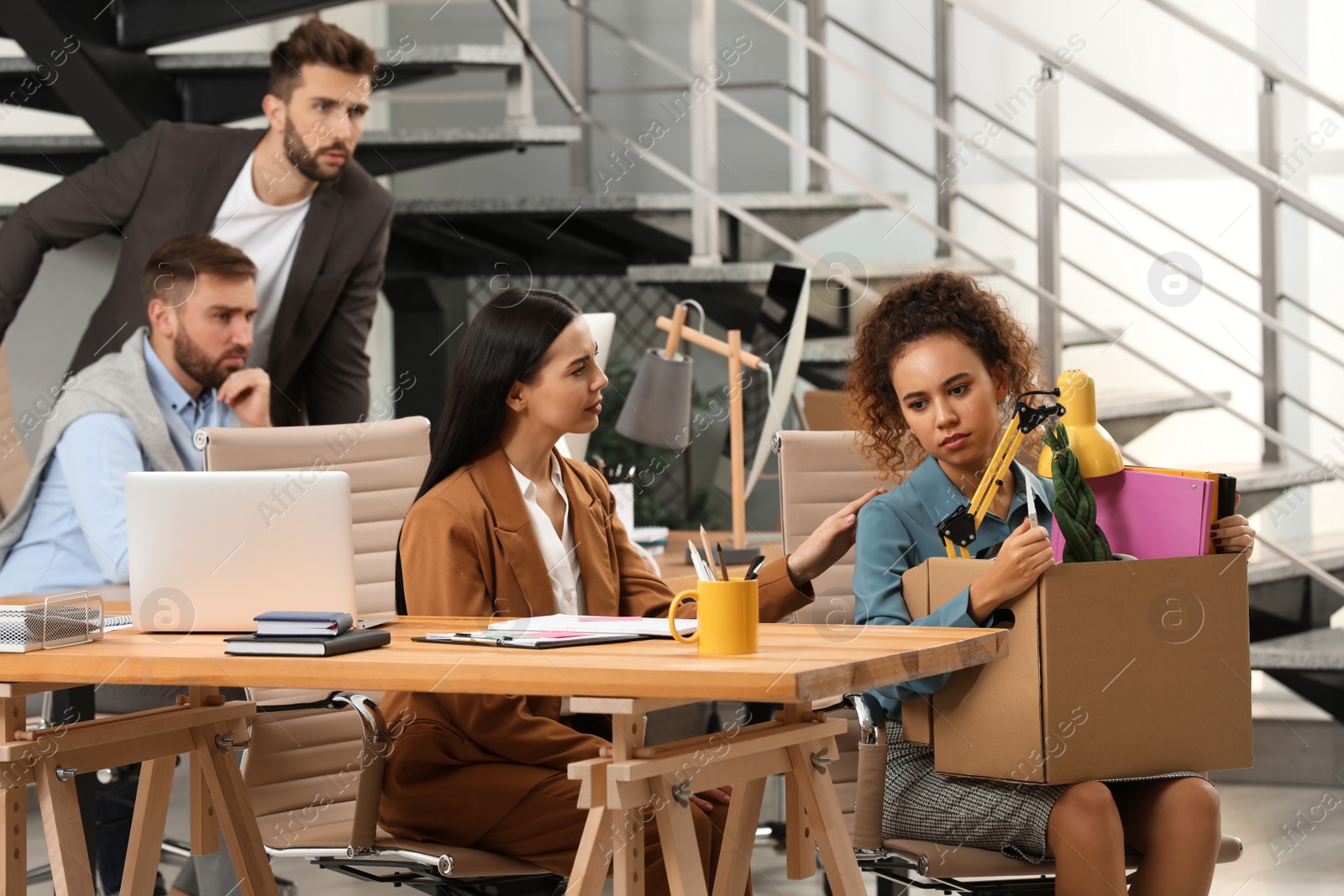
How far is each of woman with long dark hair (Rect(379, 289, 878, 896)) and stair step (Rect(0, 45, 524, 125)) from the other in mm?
1877

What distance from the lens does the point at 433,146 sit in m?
3.61

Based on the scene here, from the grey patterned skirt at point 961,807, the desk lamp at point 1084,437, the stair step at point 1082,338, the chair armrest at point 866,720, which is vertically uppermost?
the stair step at point 1082,338

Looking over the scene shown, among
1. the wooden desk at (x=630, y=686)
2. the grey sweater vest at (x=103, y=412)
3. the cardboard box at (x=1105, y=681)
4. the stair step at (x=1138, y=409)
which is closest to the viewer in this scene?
the wooden desk at (x=630, y=686)

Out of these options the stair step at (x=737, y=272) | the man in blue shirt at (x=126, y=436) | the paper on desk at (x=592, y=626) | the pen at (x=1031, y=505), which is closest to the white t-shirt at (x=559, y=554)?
the paper on desk at (x=592, y=626)

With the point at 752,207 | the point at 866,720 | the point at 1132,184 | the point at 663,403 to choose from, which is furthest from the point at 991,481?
the point at 1132,184

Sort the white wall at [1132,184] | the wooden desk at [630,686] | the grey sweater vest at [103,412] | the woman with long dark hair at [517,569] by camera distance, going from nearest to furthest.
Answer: the wooden desk at [630,686], the woman with long dark hair at [517,569], the grey sweater vest at [103,412], the white wall at [1132,184]

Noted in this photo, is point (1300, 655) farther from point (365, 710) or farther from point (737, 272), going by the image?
point (365, 710)

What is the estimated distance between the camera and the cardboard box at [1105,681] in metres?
1.34

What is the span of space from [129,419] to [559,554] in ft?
4.02

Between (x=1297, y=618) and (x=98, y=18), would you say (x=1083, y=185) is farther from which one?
(x=98, y=18)

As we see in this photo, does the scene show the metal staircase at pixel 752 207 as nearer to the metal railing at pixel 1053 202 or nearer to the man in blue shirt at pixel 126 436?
the metal railing at pixel 1053 202

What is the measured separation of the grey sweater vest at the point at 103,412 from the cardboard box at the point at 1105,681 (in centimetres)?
173

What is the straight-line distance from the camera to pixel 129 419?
2617mm

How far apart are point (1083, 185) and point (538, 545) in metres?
3.24
